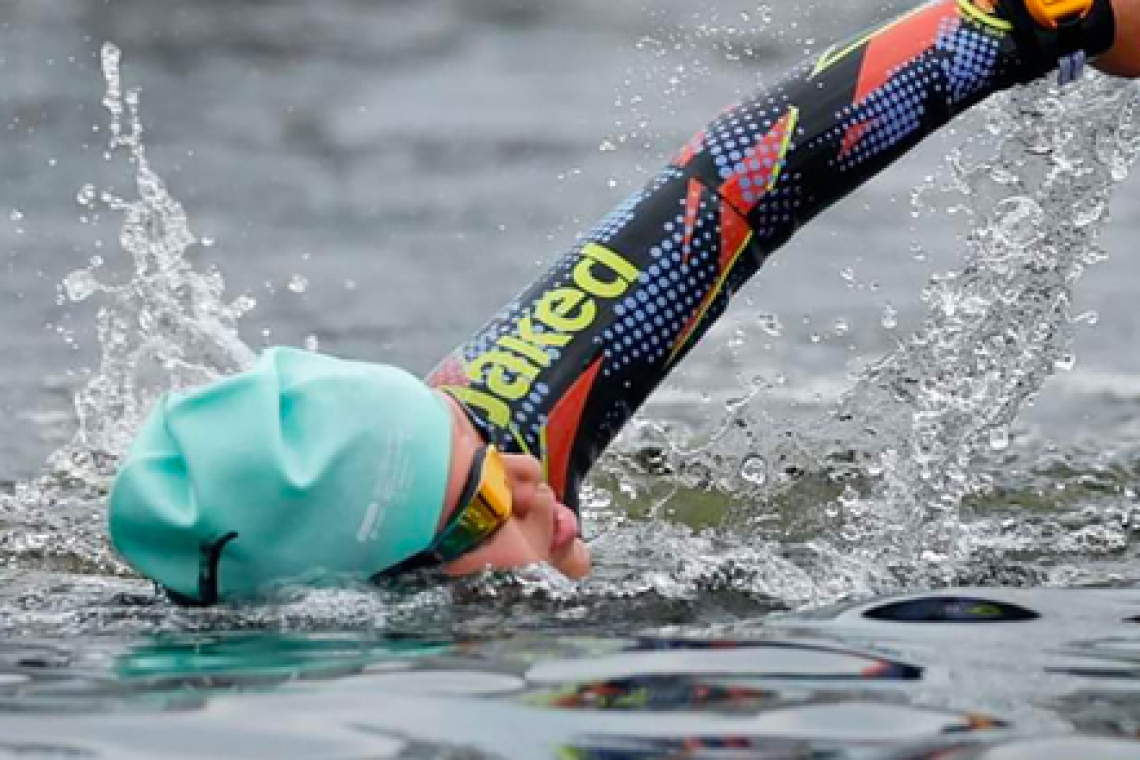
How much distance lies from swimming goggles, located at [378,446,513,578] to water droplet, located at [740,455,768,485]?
1452 millimetres

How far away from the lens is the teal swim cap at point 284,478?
316cm

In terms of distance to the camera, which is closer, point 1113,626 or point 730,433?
point 1113,626

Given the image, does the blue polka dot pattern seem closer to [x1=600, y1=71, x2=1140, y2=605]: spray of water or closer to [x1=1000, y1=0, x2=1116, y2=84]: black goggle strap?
[x1=1000, y1=0, x2=1116, y2=84]: black goggle strap

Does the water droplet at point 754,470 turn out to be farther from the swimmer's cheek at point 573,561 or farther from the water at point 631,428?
the swimmer's cheek at point 573,561

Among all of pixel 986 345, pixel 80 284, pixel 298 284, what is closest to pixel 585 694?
pixel 986 345

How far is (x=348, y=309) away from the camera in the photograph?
7254 mm

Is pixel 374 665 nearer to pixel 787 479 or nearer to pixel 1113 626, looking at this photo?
pixel 1113 626

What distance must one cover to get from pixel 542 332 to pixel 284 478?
705 mm

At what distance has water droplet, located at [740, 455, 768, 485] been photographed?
15.6 feet

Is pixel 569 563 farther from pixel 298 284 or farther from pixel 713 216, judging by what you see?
pixel 298 284

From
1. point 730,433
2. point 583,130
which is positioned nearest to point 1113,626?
point 730,433

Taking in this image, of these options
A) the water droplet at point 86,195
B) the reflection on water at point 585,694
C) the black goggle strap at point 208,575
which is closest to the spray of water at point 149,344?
the black goggle strap at point 208,575

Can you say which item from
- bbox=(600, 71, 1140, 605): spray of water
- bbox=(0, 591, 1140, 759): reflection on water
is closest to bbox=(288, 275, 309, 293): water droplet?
bbox=(600, 71, 1140, 605): spray of water

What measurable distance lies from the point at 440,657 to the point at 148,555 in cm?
51
